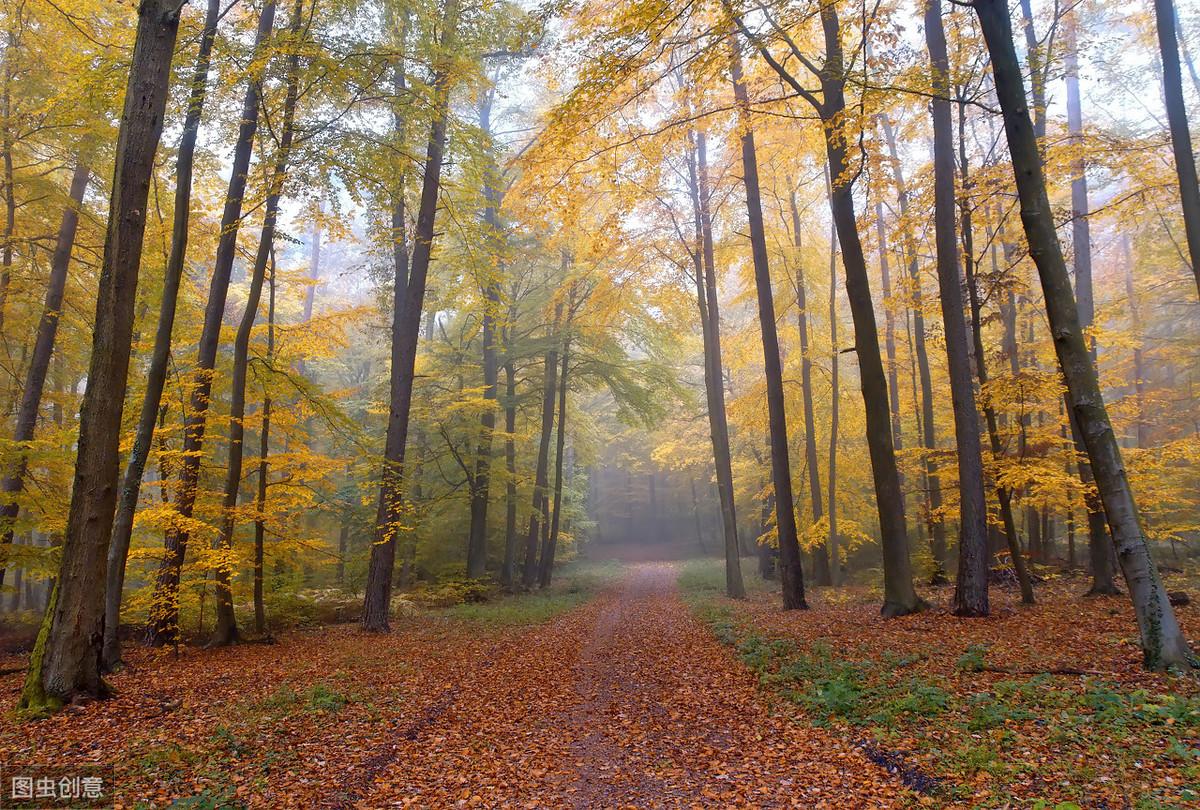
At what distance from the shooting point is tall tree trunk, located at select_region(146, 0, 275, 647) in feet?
30.0

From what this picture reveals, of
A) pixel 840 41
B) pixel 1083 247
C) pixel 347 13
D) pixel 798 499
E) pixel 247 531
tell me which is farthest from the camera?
pixel 798 499

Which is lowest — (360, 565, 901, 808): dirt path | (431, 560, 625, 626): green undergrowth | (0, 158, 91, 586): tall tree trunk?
(431, 560, 625, 626): green undergrowth

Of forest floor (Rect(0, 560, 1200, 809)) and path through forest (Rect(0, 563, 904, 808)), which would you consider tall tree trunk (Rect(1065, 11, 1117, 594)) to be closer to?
forest floor (Rect(0, 560, 1200, 809))

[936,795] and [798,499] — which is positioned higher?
[798,499]

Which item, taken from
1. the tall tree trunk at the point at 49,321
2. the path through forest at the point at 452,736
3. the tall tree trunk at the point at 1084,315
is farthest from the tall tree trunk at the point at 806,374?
the tall tree trunk at the point at 49,321

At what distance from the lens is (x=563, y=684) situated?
750 cm

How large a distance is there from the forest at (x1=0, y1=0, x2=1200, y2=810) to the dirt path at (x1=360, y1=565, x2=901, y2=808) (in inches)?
2.2

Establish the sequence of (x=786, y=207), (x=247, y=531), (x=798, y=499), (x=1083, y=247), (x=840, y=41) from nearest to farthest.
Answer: (x=840, y=41)
(x=247, y=531)
(x=1083, y=247)
(x=786, y=207)
(x=798, y=499)

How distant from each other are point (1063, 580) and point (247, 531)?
18.1 metres

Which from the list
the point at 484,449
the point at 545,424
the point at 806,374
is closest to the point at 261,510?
the point at 484,449

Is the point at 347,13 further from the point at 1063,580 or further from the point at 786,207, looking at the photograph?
the point at 1063,580

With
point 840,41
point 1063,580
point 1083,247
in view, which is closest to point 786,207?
point 1083,247

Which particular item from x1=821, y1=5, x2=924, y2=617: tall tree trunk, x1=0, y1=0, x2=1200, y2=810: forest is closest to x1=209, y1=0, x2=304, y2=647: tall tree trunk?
x1=0, y1=0, x2=1200, y2=810: forest

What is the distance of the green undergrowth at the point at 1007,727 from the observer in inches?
139
